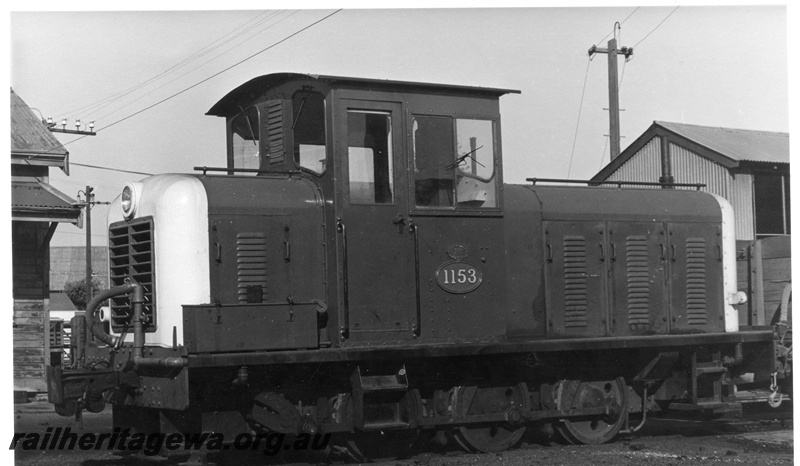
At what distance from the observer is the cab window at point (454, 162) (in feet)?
29.2

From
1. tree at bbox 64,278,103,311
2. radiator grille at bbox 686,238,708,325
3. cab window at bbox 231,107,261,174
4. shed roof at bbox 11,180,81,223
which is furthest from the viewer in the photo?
tree at bbox 64,278,103,311

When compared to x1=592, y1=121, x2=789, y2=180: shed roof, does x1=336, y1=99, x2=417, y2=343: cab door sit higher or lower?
lower

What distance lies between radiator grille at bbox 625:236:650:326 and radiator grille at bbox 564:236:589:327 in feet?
1.96

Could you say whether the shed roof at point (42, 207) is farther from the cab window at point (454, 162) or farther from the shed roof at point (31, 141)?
the cab window at point (454, 162)

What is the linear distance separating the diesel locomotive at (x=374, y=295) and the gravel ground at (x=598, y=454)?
33 centimetres

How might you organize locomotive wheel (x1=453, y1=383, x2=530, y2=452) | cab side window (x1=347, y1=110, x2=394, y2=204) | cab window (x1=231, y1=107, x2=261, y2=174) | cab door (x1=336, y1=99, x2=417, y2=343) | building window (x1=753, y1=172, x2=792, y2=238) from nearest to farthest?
cab door (x1=336, y1=99, x2=417, y2=343), cab side window (x1=347, y1=110, x2=394, y2=204), locomotive wheel (x1=453, y1=383, x2=530, y2=452), cab window (x1=231, y1=107, x2=261, y2=174), building window (x1=753, y1=172, x2=792, y2=238)

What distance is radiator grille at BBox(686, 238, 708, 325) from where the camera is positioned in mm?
10562

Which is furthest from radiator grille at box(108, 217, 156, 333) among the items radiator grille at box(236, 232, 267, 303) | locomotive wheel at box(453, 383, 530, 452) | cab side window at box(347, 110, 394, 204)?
locomotive wheel at box(453, 383, 530, 452)

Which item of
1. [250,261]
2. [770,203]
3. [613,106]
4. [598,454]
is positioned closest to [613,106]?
[613,106]

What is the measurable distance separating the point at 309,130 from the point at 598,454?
4241 mm

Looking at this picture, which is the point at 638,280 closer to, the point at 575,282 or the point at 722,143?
the point at 575,282

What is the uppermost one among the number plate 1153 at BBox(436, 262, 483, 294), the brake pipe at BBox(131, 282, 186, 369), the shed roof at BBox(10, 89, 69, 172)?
the shed roof at BBox(10, 89, 69, 172)

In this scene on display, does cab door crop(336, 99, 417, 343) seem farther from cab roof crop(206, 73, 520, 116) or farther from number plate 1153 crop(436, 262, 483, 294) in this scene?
number plate 1153 crop(436, 262, 483, 294)

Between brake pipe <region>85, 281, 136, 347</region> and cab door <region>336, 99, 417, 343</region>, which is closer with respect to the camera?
brake pipe <region>85, 281, 136, 347</region>
